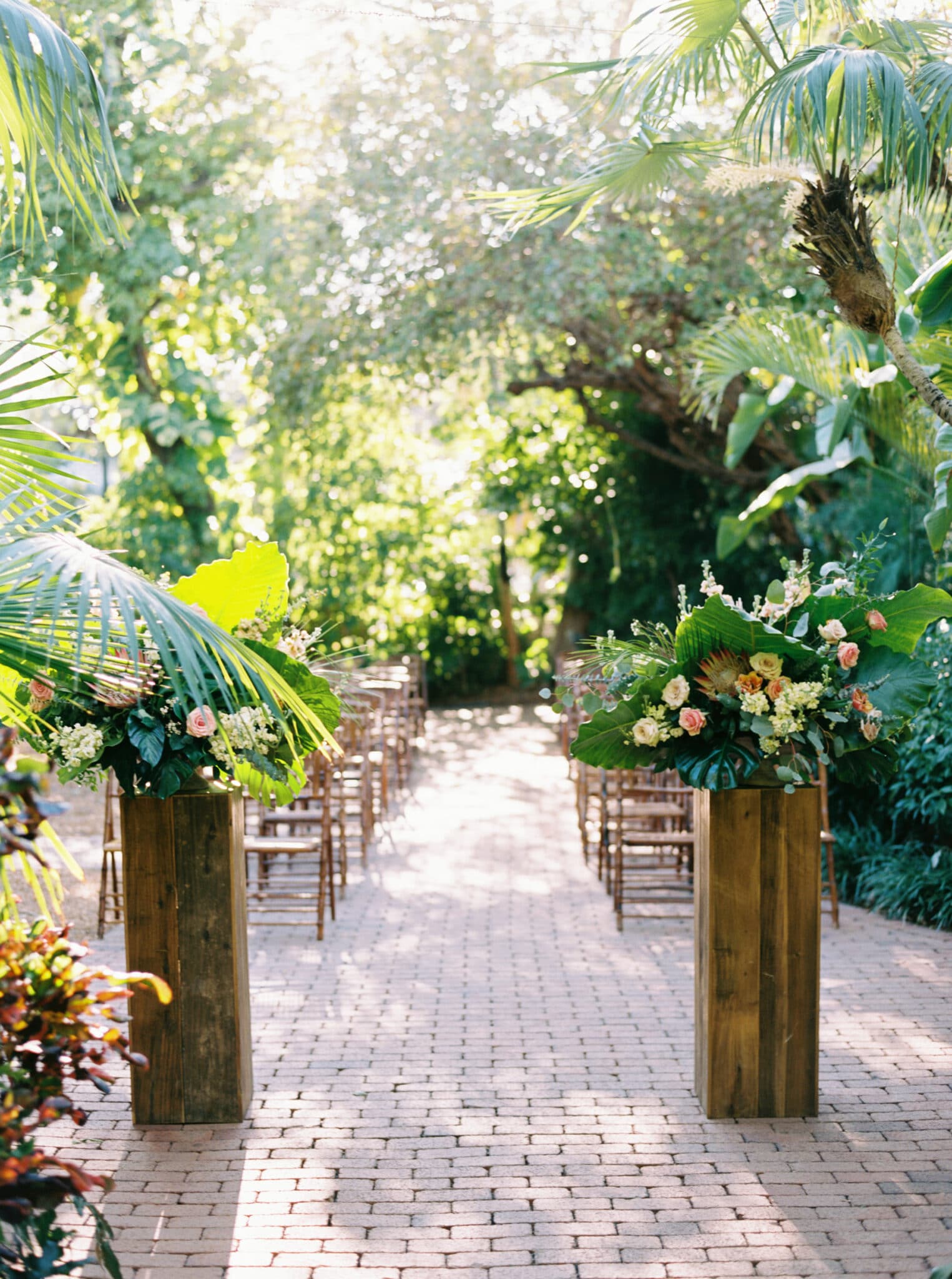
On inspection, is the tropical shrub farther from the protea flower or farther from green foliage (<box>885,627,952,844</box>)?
green foliage (<box>885,627,952,844</box>)

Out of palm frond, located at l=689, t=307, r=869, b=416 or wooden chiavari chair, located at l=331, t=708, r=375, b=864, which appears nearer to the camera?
palm frond, located at l=689, t=307, r=869, b=416

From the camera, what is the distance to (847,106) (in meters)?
3.97

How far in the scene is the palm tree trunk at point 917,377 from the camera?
475 cm

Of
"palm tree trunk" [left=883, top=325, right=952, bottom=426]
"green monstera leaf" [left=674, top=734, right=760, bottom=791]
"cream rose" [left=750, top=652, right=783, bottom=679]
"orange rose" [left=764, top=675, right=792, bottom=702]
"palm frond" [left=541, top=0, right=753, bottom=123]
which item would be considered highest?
"palm frond" [left=541, top=0, right=753, bottom=123]

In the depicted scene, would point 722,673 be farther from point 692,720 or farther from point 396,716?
point 396,716

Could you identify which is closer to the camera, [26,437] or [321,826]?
[26,437]

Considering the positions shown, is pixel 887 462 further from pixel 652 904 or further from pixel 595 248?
pixel 652 904

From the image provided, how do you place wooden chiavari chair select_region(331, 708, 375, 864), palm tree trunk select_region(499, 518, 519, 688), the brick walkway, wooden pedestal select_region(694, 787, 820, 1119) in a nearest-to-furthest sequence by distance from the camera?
1. the brick walkway
2. wooden pedestal select_region(694, 787, 820, 1119)
3. wooden chiavari chair select_region(331, 708, 375, 864)
4. palm tree trunk select_region(499, 518, 519, 688)

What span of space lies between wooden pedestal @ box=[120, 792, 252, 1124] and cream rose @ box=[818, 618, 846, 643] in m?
2.15

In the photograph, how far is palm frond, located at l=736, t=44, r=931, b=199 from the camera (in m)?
3.99

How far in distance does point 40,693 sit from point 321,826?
150 inches

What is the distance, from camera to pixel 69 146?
12.5ft

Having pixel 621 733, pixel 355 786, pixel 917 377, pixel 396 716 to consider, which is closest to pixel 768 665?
pixel 621 733

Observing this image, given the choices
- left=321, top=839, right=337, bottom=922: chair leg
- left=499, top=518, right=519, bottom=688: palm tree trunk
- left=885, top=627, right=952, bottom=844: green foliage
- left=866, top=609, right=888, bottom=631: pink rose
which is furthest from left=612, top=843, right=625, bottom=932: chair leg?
left=499, top=518, right=519, bottom=688: palm tree trunk
